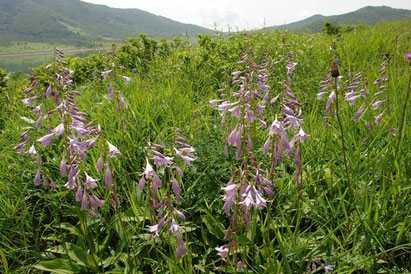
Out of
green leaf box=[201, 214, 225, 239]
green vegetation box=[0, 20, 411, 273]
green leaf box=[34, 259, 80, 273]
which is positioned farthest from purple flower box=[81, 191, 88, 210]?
green leaf box=[201, 214, 225, 239]

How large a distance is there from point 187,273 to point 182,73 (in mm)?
4696

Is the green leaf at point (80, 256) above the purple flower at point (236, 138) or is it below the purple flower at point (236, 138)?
below

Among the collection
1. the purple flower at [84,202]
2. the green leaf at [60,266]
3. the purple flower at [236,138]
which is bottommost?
the green leaf at [60,266]

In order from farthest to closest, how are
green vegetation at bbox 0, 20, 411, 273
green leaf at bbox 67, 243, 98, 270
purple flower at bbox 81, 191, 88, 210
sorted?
1. green leaf at bbox 67, 243, 98, 270
2. green vegetation at bbox 0, 20, 411, 273
3. purple flower at bbox 81, 191, 88, 210

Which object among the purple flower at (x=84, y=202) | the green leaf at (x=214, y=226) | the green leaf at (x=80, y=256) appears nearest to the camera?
the purple flower at (x=84, y=202)

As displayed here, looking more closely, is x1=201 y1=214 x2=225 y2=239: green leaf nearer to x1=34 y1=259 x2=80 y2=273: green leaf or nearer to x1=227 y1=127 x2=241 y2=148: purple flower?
x1=227 y1=127 x2=241 y2=148: purple flower

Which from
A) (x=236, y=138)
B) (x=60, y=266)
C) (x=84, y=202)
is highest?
(x=236, y=138)

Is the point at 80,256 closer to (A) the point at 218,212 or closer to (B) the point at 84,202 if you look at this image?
(B) the point at 84,202

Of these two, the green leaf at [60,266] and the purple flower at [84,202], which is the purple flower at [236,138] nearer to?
the purple flower at [84,202]

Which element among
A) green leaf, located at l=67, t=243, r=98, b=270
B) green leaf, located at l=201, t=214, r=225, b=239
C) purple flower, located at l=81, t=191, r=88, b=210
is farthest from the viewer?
green leaf, located at l=201, t=214, r=225, b=239

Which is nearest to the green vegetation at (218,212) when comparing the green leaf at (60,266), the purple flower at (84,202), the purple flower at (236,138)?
the green leaf at (60,266)

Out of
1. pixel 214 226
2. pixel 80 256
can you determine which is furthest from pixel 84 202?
pixel 214 226

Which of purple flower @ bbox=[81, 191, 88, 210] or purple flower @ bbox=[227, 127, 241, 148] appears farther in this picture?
purple flower @ bbox=[81, 191, 88, 210]

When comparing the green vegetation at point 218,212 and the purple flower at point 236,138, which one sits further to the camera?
the green vegetation at point 218,212
